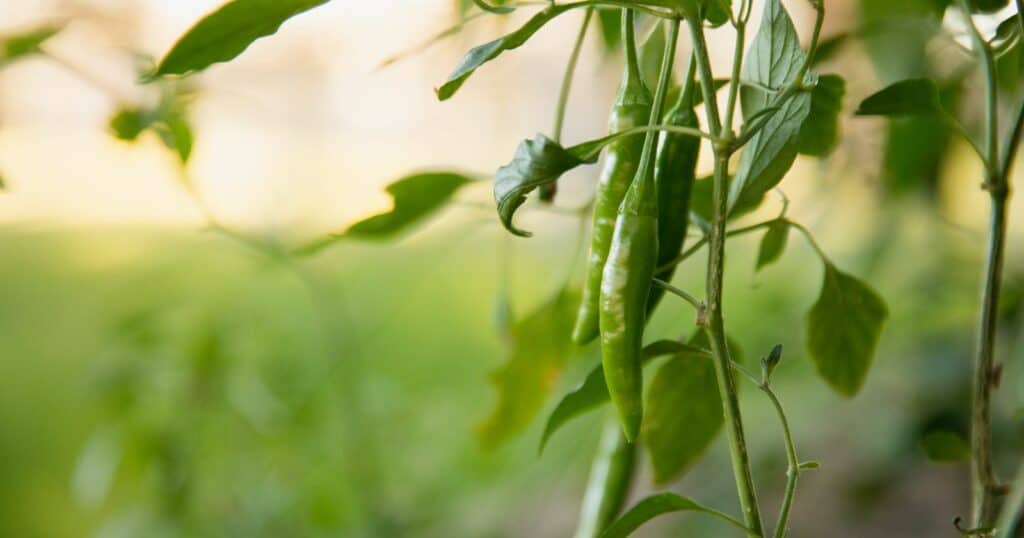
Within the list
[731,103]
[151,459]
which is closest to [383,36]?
[151,459]

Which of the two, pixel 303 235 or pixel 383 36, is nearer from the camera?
pixel 383 36

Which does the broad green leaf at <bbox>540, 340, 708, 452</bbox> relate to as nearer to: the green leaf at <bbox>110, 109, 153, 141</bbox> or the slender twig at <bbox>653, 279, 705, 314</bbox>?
the slender twig at <bbox>653, 279, 705, 314</bbox>

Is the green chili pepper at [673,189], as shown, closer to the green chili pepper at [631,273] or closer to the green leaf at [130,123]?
the green chili pepper at [631,273]

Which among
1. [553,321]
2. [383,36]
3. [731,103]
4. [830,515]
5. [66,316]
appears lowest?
[66,316]

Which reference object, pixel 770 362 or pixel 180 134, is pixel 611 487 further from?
pixel 180 134

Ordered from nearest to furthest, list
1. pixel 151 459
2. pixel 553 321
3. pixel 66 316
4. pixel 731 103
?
pixel 731 103 < pixel 553 321 < pixel 151 459 < pixel 66 316

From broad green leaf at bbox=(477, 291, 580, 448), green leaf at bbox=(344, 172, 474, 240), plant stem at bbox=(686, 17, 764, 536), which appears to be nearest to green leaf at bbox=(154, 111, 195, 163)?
green leaf at bbox=(344, 172, 474, 240)

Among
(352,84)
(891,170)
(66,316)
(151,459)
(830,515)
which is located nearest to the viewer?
(891,170)

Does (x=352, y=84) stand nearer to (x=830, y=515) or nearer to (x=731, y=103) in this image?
(x=830, y=515)

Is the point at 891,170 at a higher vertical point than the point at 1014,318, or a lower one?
higher
